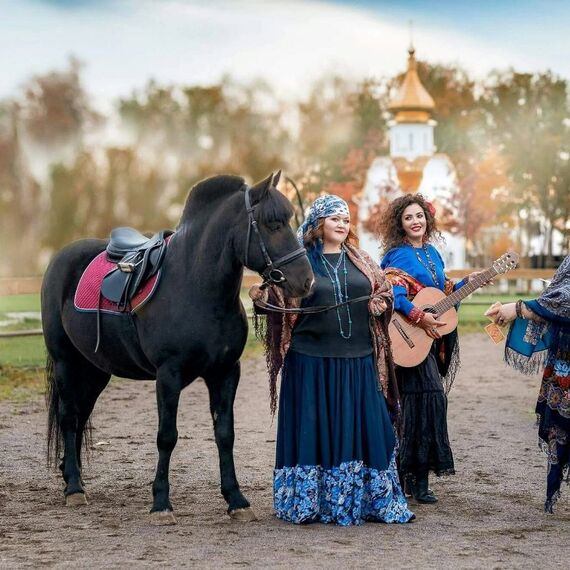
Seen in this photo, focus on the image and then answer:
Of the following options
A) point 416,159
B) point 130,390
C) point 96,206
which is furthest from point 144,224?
point 416,159

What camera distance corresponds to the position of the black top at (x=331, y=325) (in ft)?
20.2

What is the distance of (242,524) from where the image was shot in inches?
238

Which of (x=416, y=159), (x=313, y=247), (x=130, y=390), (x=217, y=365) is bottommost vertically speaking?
(x=130, y=390)

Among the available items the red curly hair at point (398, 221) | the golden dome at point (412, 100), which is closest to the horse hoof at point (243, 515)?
the red curly hair at point (398, 221)

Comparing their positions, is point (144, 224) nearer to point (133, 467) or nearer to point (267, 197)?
point (133, 467)

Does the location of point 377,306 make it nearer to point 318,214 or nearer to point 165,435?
point 318,214

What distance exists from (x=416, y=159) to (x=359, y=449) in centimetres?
4947

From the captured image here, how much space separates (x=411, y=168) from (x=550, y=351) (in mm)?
47413

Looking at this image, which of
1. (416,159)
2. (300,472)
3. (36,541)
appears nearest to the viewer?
(36,541)

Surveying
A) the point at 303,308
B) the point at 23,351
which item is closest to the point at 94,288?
the point at 303,308

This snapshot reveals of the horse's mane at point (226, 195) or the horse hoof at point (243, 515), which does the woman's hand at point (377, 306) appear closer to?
the horse's mane at point (226, 195)

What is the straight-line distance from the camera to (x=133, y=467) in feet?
26.6

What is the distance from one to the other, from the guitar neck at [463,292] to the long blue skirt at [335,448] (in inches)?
30.0

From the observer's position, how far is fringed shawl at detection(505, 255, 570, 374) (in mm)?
6121
